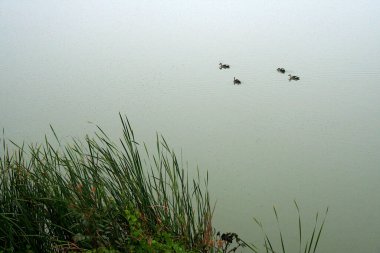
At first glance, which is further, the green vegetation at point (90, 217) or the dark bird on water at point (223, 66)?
the dark bird on water at point (223, 66)

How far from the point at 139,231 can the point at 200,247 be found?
255mm

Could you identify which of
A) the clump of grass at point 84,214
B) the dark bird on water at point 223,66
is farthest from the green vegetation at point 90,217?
the dark bird on water at point 223,66

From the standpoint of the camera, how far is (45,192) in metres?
1.06

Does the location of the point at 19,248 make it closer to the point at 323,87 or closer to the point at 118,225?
the point at 118,225

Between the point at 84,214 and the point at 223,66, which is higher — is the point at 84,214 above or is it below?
below

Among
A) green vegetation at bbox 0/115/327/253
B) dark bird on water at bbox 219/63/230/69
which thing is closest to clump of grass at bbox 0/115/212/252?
green vegetation at bbox 0/115/327/253

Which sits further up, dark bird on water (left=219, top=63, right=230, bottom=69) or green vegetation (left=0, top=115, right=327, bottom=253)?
dark bird on water (left=219, top=63, right=230, bottom=69)

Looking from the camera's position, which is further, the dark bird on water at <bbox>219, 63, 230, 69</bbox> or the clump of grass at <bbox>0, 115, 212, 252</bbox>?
the dark bird on water at <bbox>219, 63, 230, 69</bbox>

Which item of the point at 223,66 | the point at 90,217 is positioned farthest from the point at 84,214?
the point at 223,66

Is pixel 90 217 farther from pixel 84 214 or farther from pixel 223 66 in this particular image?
pixel 223 66

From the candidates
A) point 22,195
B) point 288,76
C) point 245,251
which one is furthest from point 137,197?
point 288,76

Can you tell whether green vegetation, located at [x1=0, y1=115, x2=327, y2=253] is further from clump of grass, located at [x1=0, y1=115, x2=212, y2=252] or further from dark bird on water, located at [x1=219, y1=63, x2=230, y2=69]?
dark bird on water, located at [x1=219, y1=63, x2=230, y2=69]

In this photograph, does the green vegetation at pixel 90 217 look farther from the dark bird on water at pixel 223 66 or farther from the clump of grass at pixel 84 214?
the dark bird on water at pixel 223 66

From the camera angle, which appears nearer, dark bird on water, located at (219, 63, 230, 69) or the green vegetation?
the green vegetation
